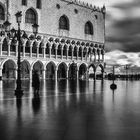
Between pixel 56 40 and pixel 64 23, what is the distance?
4.21 meters

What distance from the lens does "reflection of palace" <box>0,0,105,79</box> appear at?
135 feet

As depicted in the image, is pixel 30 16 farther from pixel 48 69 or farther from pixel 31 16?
pixel 48 69

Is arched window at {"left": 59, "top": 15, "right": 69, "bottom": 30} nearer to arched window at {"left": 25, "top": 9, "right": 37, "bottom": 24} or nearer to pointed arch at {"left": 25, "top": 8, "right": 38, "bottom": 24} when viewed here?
pointed arch at {"left": 25, "top": 8, "right": 38, "bottom": 24}

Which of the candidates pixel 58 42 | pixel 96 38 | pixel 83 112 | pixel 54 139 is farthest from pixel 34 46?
pixel 54 139

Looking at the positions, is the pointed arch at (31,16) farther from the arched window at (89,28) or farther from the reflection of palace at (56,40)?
the arched window at (89,28)

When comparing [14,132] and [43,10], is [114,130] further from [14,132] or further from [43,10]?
[43,10]

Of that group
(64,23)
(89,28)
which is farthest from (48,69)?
(89,28)

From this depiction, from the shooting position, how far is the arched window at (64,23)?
48.7 metres

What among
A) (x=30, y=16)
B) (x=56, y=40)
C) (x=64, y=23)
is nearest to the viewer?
(x=30, y=16)

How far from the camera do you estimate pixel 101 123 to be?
602 cm

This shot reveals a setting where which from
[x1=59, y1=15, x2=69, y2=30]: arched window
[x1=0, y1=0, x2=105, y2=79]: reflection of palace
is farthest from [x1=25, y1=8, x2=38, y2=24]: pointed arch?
[x1=59, y1=15, x2=69, y2=30]: arched window

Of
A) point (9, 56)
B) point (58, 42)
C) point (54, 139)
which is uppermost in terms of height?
point (58, 42)

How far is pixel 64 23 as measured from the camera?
1940 inches

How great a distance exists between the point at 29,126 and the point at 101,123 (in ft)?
5.33
